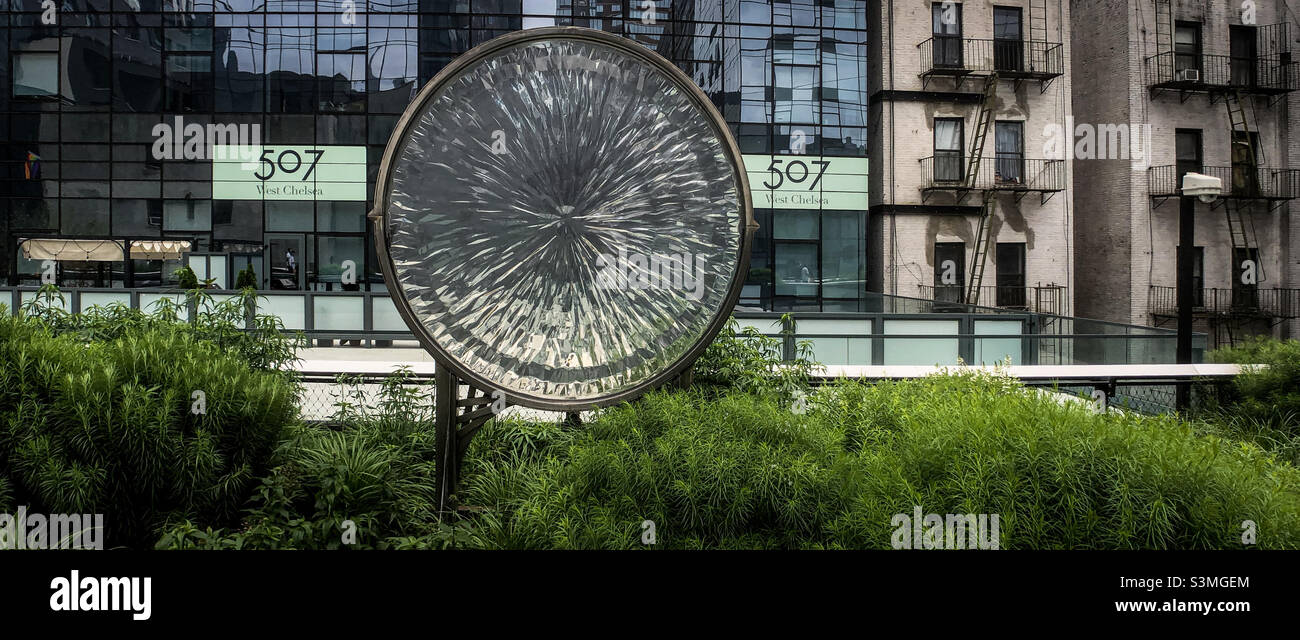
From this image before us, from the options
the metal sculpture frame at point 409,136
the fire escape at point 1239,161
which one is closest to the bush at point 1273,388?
the metal sculpture frame at point 409,136

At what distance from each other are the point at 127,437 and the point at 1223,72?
26645 millimetres

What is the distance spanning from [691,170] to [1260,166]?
24538 millimetres

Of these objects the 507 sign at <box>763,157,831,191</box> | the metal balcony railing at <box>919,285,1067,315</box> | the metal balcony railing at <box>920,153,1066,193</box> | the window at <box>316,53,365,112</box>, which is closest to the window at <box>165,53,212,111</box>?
the window at <box>316,53,365,112</box>

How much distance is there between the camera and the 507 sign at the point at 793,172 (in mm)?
21219

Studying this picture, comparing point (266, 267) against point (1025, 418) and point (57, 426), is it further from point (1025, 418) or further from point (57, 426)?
point (1025, 418)

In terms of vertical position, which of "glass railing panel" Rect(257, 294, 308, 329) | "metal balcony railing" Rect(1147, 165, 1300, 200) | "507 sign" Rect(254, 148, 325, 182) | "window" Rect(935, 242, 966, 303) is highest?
"507 sign" Rect(254, 148, 325, 182)

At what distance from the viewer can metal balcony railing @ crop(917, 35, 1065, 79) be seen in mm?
20766

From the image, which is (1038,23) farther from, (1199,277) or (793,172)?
(1199,277)

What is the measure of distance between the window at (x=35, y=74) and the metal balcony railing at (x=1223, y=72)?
31.2 metres

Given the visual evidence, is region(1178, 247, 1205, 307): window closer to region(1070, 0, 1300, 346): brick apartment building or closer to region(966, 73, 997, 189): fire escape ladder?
region(1070, 0, 1300, 346): brick apartment building

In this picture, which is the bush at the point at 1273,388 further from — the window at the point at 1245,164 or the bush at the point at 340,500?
the window at the point at 1245,164

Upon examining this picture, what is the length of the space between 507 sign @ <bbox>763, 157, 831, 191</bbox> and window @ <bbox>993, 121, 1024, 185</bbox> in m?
4.87
